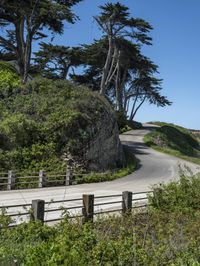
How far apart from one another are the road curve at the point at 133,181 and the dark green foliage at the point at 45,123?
10.9 ft

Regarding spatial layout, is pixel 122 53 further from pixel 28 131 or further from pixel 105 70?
pixel 28 131

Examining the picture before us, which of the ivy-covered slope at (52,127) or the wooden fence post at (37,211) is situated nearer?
the wooden fence post at (37,211)

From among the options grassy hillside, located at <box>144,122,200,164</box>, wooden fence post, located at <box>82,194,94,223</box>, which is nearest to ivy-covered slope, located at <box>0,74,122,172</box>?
wooden fence post, located at <box>82,194,94,223</box>

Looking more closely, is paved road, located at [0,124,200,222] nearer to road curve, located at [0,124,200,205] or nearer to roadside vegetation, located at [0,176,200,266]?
road curve, located at [0,124,200,205]

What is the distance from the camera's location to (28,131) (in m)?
28.2

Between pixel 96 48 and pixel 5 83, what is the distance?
1077 inches

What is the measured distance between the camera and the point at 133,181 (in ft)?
91.3

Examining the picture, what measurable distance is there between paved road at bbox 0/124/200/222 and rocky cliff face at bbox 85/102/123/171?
1.70 meters

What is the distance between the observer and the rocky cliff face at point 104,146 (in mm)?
30188

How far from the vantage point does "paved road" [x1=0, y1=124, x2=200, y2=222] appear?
1936cm

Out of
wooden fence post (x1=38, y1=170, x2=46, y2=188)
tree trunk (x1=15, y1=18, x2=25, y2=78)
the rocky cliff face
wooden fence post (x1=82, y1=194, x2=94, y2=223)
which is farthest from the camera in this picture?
tree trunk (x1=15, y1=18, x2=25, y2=78)

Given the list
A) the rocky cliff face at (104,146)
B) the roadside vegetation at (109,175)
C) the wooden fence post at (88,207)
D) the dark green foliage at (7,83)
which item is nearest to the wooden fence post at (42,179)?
the roadside vegetation at (109,175)

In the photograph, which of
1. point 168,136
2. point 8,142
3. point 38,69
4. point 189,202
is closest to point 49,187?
point 8,142

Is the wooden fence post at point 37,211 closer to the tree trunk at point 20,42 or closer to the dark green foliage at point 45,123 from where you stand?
the dark green foliage at point 45,123
